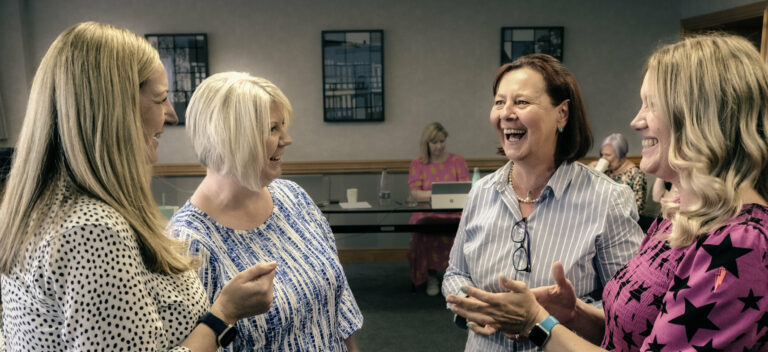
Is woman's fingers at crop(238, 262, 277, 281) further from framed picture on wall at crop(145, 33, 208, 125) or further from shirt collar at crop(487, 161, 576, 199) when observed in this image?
framed picture on wall at crop(145, 33, 208, 125)

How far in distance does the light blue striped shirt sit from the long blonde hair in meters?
0.94

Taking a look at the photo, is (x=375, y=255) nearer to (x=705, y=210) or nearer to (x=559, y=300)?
(x=559, y=300)

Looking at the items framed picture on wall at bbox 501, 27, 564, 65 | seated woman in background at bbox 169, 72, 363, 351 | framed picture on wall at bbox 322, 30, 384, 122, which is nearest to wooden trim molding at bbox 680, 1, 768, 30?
framed picture on wall at bbox 501, 27, 564, 65

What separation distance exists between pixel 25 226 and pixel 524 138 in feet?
4.08

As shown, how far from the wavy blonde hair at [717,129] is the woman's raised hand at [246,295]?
82 cm

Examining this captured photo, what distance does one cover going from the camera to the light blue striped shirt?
1.42 m

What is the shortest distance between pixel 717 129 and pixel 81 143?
110 cm

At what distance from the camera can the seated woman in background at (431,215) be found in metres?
4.55

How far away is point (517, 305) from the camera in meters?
1.23

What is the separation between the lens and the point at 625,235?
1424 mm

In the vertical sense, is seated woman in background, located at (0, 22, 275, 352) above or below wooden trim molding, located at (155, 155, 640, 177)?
above

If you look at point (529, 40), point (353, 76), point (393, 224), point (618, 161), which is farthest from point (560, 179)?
point (529, 40)

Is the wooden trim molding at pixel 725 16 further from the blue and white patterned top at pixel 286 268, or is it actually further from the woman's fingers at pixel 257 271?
the woman's fingers at pixel 257 271

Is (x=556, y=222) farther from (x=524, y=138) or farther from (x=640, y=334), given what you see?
(x=640, y=334)
